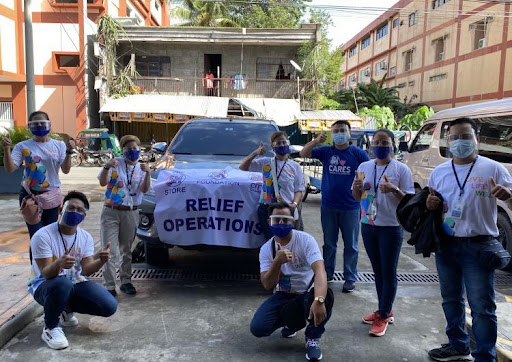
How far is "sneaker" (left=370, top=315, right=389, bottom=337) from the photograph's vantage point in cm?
362

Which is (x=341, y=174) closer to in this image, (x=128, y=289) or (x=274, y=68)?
(x=128, y=289)

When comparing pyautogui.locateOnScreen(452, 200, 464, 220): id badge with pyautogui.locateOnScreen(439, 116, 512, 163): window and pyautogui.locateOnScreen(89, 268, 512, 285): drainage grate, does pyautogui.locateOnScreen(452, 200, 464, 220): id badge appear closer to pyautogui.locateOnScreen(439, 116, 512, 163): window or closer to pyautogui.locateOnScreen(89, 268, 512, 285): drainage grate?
pyautogui.locateOnScreen(89, 268, 512, 285): drainage grate

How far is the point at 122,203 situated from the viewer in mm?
4289

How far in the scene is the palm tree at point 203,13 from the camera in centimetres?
2931

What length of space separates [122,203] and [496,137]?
15.8 ft

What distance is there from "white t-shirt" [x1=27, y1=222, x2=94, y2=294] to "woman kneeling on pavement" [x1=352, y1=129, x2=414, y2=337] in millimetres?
2446

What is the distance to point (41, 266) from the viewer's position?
3.38 metres

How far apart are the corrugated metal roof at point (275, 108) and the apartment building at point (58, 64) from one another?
784cm

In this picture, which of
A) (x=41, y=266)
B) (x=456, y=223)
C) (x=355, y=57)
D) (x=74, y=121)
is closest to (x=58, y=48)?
(x=74, y=121)

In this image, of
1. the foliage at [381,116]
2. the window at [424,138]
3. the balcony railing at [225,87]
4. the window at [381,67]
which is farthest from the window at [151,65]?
the window at [381,67]

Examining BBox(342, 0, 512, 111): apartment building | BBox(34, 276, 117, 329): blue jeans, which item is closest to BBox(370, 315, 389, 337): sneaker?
BBox(34, 276, 117, 329): blue jeans

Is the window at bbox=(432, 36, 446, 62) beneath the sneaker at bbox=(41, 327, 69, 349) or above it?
above

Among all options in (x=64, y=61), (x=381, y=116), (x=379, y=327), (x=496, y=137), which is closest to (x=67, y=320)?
(x=379, y=327)

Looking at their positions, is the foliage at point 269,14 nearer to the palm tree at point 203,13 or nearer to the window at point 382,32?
the palm tree at point 203,13
